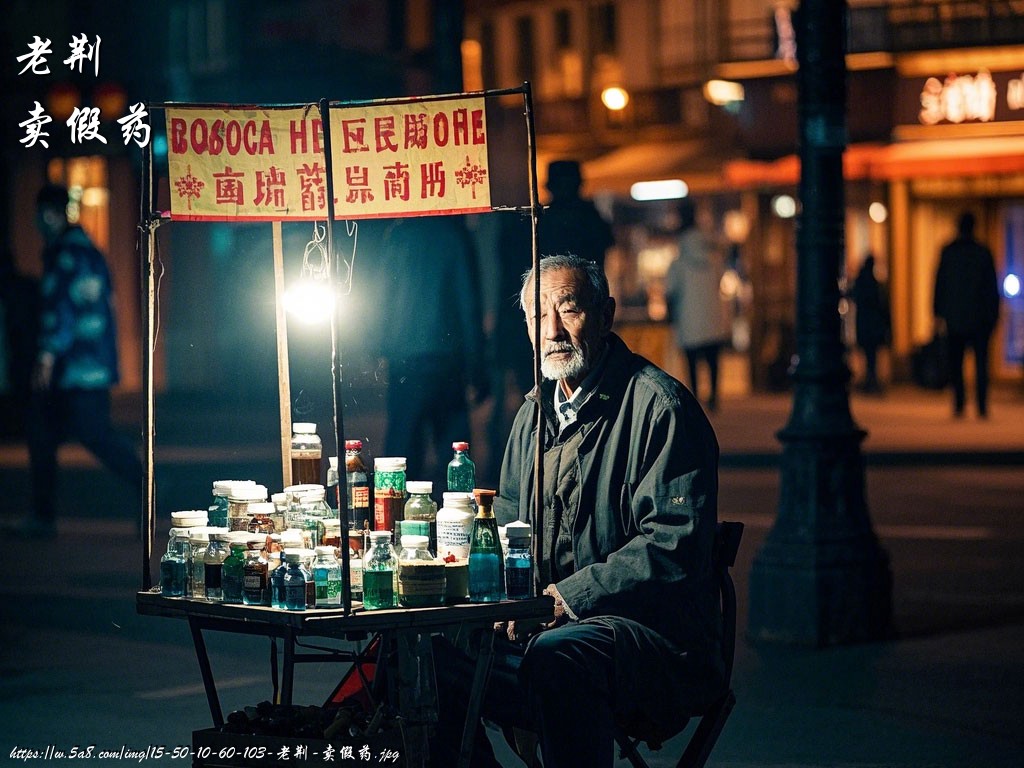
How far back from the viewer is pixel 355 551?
4.49m

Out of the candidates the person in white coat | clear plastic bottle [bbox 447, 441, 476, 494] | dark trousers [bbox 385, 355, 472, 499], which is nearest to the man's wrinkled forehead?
clear plastic bottle [bbox 447, 441, 476, 494]

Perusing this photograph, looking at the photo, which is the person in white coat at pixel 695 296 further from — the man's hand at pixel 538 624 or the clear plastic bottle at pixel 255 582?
the clear plastic bottle at pixel 255 582

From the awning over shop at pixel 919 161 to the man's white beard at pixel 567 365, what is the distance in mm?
16785

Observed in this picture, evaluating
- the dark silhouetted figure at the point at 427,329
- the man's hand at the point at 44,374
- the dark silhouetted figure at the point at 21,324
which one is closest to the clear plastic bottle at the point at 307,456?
the dark silhouetted figure at the point at 427,329

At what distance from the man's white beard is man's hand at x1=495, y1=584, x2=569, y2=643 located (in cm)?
56

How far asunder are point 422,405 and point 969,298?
11278mm

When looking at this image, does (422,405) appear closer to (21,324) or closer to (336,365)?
(336,365)

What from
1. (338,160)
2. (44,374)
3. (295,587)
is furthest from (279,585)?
(44,374)

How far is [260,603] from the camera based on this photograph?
A: 4.27 meters

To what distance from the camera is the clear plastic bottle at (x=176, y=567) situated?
4434mm

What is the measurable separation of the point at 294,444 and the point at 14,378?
9.72 meters

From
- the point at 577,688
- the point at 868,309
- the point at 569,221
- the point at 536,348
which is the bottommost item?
the point at 577,688

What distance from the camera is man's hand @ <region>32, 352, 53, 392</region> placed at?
35.9 ft

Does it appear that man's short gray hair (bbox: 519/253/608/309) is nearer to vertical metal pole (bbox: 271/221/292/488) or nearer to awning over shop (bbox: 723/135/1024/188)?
vertical metal pole (bbox: 271/221/292/488)
